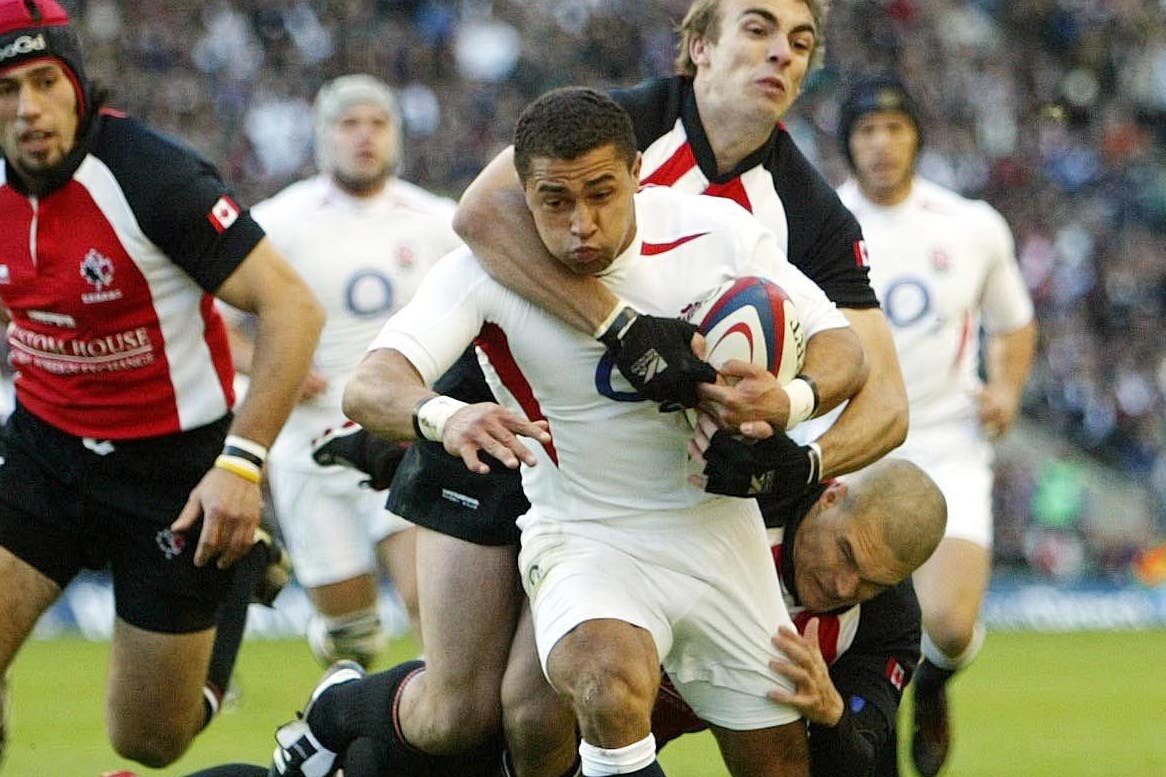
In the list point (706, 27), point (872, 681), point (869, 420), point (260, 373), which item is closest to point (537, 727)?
point (872, 681)

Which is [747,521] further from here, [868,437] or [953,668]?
[953,668]

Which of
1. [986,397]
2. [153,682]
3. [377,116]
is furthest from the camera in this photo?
[377,116]

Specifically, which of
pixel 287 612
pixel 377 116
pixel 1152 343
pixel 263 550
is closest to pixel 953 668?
pixel 263 550

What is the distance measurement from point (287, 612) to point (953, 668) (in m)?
8.21

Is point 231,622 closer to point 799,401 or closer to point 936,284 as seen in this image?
point 799,401

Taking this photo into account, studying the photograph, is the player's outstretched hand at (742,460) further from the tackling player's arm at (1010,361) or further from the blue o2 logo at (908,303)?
the tackling player's arm at (1010,361)

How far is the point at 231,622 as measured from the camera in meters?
7.17

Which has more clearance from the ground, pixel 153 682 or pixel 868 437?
pixel 868 437

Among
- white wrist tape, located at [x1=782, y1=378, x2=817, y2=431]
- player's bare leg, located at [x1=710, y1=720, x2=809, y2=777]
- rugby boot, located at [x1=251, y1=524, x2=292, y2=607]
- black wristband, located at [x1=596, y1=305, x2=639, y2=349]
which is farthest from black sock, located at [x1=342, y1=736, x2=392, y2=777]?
white wrist tape, located at [x1=782, y1=378, x2=817, y2=431]

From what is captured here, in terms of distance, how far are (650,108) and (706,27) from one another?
33 cm

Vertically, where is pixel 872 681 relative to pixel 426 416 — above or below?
below

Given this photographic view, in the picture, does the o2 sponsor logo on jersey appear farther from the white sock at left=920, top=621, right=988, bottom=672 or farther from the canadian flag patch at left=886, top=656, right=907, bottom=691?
the white sock at left=920, top=621, right=988, bottom=672

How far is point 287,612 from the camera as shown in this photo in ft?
50.9

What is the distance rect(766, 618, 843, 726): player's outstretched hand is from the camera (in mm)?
5168
